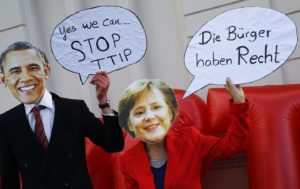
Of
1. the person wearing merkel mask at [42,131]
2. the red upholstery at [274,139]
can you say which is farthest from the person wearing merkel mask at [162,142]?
the red upholstery at [274,139]

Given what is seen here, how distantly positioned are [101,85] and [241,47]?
565 mm

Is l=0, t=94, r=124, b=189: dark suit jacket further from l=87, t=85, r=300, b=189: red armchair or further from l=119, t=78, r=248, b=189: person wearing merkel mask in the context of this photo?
l=87, t=85, r=300, b=189: red armchair

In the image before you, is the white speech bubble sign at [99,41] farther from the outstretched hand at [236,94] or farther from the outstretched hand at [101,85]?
the outstretched hand at [236,94]

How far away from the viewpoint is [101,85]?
5.22 feet

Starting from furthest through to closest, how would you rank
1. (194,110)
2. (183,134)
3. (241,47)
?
(194,110) < (183,134) < (241,47)

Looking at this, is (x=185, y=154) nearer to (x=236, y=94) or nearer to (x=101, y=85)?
(x=236, y=94)

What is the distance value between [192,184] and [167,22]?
1239 mm

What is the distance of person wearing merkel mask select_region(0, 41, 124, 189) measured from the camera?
1.53 m

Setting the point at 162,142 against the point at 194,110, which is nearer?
the point at 162,142

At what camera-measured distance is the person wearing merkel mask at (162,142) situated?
1.65 meters

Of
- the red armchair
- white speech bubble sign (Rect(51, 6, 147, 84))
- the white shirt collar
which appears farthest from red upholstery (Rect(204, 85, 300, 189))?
the white shirt collar

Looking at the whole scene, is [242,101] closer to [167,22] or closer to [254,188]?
[254,188]

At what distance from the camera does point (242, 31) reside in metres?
1.71

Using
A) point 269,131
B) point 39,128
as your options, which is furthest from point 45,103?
point 269,131
